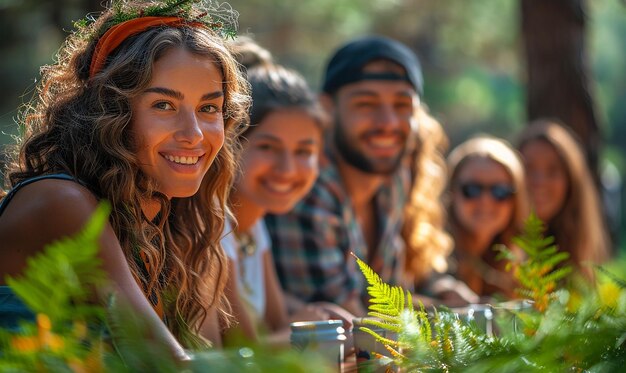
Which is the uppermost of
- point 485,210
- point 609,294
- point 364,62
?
point 364,62

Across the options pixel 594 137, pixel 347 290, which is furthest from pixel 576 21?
pixel 347 290

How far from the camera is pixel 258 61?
12.4ft

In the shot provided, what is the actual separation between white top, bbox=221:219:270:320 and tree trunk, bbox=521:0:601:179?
405cm

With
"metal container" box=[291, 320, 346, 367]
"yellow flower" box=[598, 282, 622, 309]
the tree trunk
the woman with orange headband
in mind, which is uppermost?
the tree trunk

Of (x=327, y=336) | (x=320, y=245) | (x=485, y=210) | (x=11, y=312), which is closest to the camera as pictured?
(x=11, y=312)

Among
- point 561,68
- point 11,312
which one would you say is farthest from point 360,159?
point 561,68

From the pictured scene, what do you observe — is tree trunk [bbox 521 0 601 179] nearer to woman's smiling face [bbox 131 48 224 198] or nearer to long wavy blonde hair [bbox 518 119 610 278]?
long wavy blonde hair [bbox 518 119 610 278]

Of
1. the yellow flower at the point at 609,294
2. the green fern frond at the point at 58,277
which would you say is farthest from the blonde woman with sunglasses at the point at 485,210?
the green fern frond at the point at 58,277

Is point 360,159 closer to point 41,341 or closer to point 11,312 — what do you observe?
point 11,312

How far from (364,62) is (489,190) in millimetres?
1017

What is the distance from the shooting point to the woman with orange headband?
6.11 ft

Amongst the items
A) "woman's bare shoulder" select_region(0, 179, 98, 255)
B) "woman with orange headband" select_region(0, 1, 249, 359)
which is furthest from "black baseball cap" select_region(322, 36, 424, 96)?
"woman's bare shoulder" select_region(0, 179, 98, 255)

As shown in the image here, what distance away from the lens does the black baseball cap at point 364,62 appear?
4.48 m

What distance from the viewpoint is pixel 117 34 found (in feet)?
6.62
